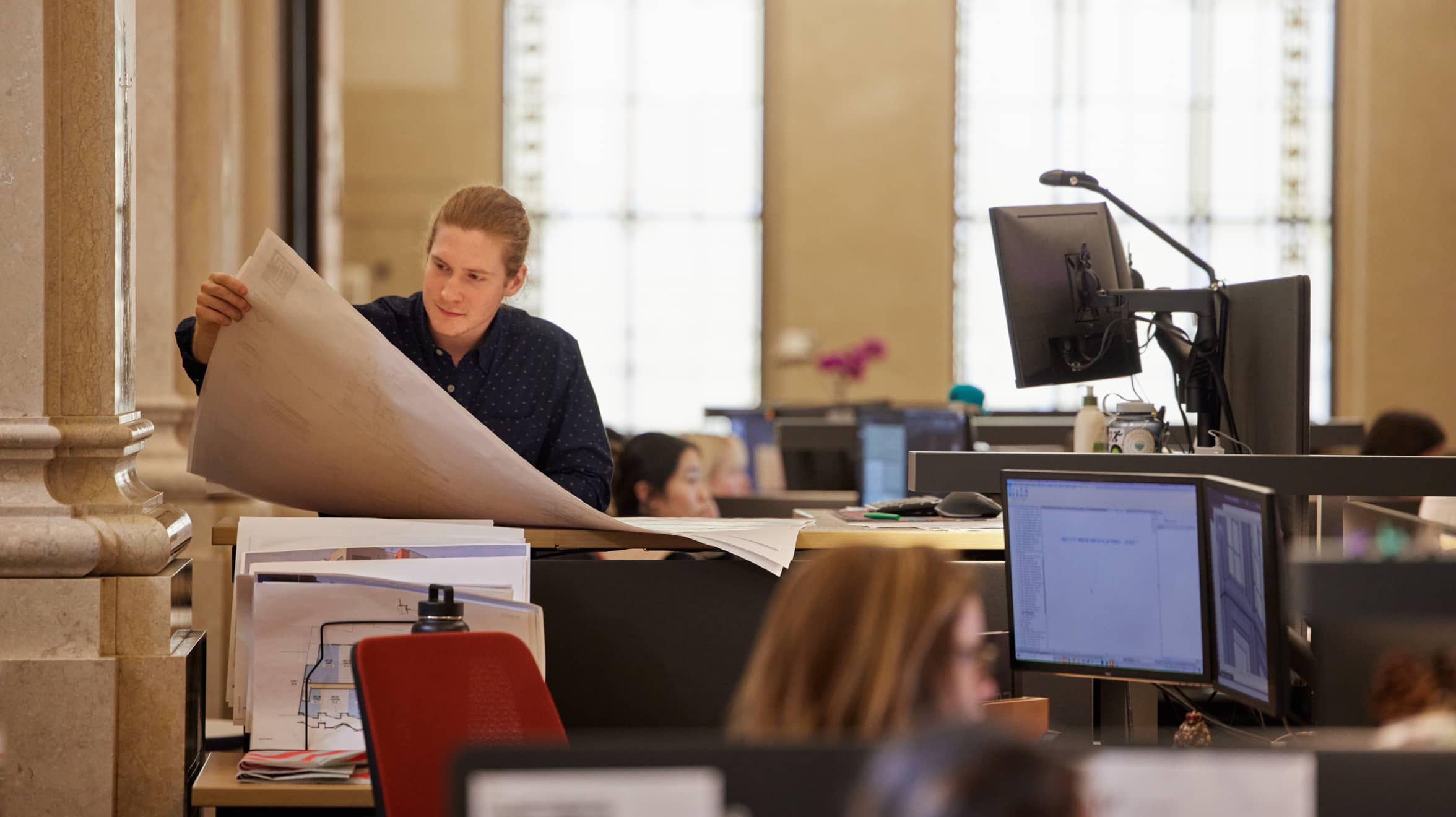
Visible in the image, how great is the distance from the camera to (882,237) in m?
10.3

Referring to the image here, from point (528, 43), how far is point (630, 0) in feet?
2.67

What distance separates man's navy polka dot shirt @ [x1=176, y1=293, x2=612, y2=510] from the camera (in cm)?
241

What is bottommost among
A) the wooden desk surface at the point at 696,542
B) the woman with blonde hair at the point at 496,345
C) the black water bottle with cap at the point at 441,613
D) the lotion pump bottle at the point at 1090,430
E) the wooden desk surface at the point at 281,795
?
the wooden desk surface at the point at 281,795

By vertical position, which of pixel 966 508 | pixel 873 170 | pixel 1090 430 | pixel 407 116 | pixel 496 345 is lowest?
pixel 966 508

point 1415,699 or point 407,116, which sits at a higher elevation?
point 407,116

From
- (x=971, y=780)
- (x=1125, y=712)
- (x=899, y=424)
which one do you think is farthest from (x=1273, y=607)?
(x=899, y=424)

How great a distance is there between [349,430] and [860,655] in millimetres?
1271

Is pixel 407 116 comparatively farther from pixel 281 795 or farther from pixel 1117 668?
pixel 1117 668

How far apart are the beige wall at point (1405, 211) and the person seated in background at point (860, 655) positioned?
1032 cm

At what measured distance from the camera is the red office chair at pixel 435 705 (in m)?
1.63

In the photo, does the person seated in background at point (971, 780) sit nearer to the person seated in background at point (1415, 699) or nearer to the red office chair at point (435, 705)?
the person seated in background at point (1415, 699)

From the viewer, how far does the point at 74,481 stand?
2361 millimetres

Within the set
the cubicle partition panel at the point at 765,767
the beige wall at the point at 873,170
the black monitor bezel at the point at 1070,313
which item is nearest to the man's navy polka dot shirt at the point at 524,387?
the black monitor bezel at the point at 1070,313

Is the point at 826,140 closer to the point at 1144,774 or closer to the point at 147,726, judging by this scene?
the point at 147,726
